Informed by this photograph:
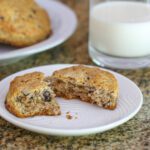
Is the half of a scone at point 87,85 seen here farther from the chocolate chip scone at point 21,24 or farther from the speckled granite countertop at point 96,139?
the chocolate chip scone at point 21,24

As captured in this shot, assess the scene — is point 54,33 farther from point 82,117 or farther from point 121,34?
point 82,117

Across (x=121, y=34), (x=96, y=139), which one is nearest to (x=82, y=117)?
(x=96, y=139)

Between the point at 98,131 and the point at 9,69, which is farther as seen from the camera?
the point at 9,69

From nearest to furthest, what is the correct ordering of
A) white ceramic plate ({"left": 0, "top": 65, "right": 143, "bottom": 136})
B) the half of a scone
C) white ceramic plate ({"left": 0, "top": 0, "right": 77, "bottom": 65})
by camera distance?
white ceramic plate ({"left": 0, "top": 65, "right": 143, "bottom": 136}), the half of a scone, white ceramic plate ({"left": 0, "top": 0, "right": 77, "bottom": 65})

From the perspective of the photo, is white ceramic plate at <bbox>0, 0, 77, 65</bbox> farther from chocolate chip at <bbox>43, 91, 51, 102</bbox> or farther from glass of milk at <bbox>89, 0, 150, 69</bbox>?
chocolate chip at <bbox>43, 91, 51, 102</bbox>

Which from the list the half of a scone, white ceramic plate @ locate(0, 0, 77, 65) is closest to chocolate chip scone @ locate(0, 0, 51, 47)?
white ceramic plate @ locate(0, 0, 77, 65)

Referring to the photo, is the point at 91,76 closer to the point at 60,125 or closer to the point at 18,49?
the point at 60,125

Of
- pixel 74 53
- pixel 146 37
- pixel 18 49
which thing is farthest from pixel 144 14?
pixel 18 49
